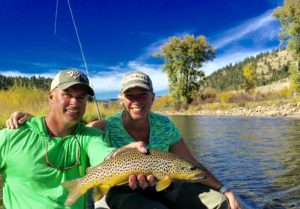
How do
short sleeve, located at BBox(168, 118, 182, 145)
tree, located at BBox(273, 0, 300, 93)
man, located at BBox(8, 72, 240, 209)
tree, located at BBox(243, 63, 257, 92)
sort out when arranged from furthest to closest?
tree, located at BBox(243, 63, 257, 92)
tree, located at BBox(273, 0, 300, 93)
short sleeve, located at BBox(168, 118, 182, 145)
man, located at BBox(8, 72, 240, 209)

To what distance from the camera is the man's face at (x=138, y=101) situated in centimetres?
362

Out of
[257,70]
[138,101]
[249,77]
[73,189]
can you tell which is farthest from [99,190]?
[257,70]

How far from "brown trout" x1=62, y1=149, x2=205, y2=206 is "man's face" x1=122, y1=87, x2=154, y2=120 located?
3.22 feet

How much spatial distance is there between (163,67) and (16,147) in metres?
44.4

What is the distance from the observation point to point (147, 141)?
3865 mm

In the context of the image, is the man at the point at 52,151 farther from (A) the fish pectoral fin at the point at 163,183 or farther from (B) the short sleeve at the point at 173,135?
(B) the short sleeve at the point at 173,135

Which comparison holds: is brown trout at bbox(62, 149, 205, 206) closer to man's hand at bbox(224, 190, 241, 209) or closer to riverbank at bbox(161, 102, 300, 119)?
man's hand at bbox(224, 190, 241, 209)

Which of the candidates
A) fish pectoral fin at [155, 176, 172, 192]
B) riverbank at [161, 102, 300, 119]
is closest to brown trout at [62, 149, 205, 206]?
fish pectoral fin at [155, 176, 172, 192]

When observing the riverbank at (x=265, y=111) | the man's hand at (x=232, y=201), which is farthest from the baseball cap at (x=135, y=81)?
the riverbank at (x=265, y=111)

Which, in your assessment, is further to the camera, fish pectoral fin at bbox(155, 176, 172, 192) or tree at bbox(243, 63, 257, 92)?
tree at bbox(243, 63, 257, 92)

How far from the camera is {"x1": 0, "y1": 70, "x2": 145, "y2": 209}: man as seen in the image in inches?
106

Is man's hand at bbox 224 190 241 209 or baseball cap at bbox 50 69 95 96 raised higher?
baseball cap at bbox 50 69 95 96

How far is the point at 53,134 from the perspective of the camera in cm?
Result: 286

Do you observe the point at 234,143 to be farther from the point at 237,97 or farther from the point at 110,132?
the point at 237,97
